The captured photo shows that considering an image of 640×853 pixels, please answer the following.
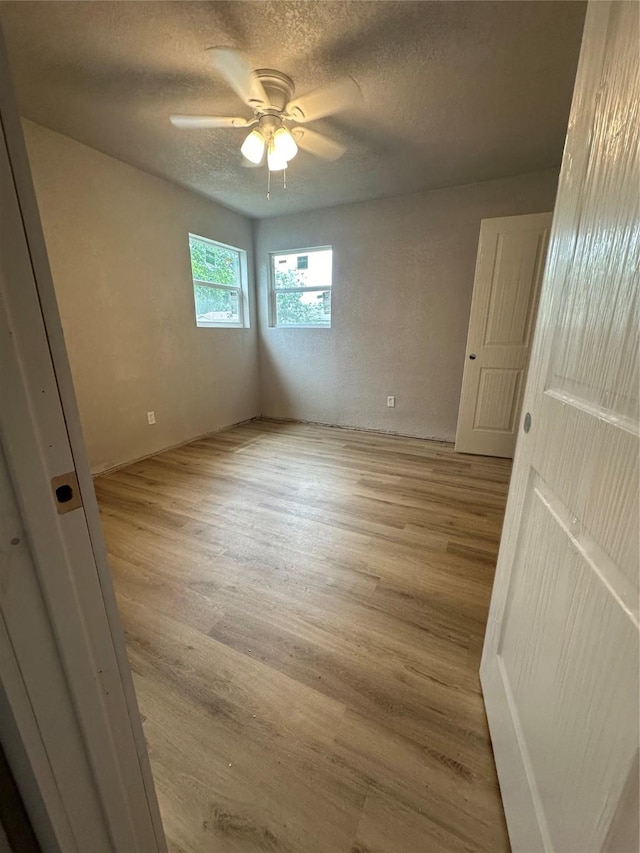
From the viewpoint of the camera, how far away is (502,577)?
1039mm

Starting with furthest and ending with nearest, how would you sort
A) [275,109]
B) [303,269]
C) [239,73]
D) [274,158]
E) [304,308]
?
[304,308] → [303,269] → [274,158] → [275,109] → [239,73]

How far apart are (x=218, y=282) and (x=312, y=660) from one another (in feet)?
12.3

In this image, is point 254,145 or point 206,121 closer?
point 206,121

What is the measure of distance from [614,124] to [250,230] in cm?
406

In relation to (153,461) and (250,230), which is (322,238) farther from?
(153,461)

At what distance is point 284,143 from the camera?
1.83 meters

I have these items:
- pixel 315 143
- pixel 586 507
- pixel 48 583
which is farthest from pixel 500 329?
pixel 48 583

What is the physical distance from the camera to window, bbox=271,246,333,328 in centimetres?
385

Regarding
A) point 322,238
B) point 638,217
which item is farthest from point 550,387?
point 322,238

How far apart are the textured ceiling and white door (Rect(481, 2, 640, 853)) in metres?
1.17

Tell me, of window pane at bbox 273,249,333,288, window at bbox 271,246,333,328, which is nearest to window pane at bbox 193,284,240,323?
window at bbox 271,246,333,328

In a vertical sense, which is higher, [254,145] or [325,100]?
[325,100]

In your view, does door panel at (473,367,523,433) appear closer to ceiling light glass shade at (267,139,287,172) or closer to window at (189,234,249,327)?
ceiling light glass shade at (267,139,287,172)

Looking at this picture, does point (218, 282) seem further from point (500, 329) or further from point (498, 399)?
point (498, 399)
